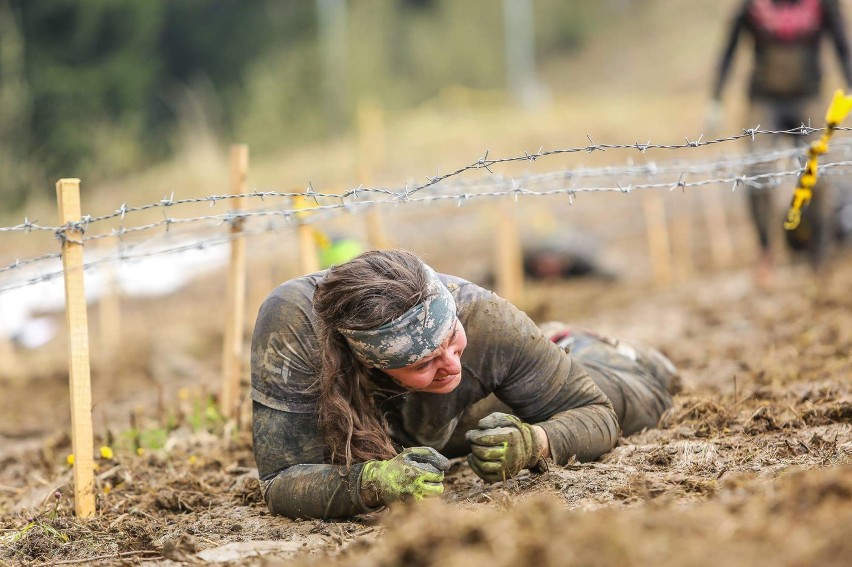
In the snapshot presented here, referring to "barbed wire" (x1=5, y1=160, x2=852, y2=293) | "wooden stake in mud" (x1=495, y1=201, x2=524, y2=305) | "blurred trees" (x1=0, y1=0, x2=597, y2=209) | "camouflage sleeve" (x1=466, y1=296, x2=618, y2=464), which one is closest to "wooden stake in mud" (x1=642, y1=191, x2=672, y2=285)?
"wooden stake in mud" (x1=495, y1=201, x2=524, y2=305)

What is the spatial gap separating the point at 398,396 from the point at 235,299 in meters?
1.72

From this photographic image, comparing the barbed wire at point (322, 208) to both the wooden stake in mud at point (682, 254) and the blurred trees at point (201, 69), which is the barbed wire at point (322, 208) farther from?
the blurred trees at point (201, 69)

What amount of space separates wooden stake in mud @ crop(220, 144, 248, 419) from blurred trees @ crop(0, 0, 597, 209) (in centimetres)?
1337

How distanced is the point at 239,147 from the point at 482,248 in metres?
10.1

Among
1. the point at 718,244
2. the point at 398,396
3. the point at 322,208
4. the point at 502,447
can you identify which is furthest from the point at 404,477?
A: the point at 718,244

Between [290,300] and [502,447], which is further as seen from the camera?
[290,300]

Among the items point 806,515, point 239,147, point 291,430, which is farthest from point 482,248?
point 806,515

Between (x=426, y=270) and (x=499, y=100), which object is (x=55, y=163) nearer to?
(x=499, y=100)

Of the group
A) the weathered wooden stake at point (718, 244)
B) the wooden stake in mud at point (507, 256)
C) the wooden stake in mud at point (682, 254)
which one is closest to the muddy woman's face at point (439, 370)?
the wooden stake in mud at point (507, 256)

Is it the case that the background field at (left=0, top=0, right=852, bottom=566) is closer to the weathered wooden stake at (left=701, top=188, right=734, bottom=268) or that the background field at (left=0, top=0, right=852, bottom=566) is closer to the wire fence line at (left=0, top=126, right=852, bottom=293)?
the weathered wooden stake at (left=701, top=188, right=734, bottom=268)

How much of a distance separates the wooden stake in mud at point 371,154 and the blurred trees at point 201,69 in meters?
1.48

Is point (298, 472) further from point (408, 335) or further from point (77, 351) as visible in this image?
point (77, 351)

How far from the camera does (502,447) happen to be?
3404 millimetres

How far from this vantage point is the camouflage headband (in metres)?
3.21
